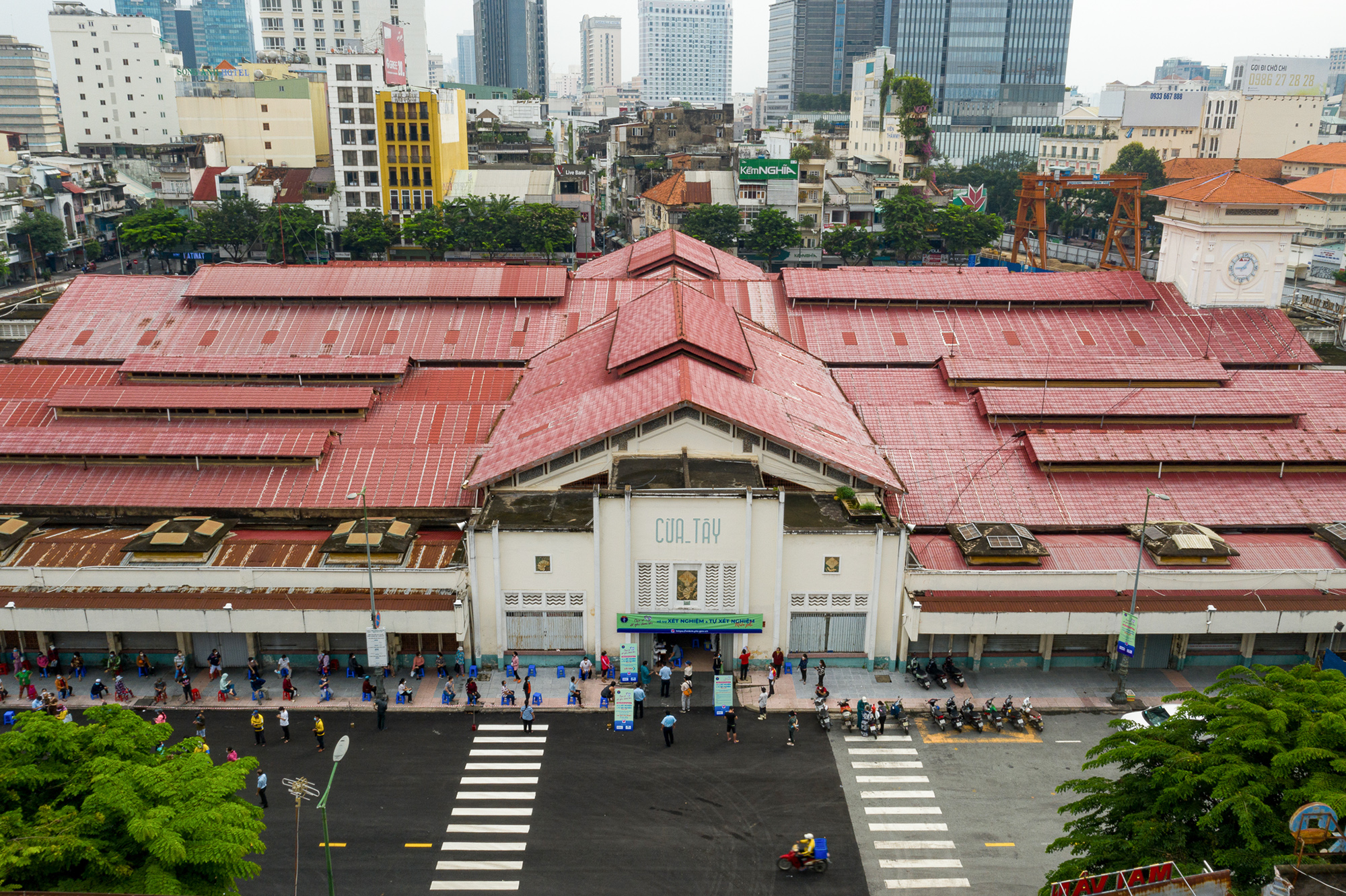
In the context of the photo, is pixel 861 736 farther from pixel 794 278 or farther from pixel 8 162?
pixel 8 162

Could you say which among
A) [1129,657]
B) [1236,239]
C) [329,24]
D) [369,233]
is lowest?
[1129,657]

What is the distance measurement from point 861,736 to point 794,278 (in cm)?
4519

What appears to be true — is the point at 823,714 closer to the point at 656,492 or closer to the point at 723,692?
the point at 723,692

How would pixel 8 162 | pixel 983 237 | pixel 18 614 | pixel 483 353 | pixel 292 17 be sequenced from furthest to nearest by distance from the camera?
pixel 292 17
pixel 8 162
pixel 983 237
pixel 483 353
pixel 18 614

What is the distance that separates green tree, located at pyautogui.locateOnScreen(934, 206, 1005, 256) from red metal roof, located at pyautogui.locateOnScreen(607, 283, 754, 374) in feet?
239

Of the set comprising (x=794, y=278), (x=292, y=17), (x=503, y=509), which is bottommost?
(x=503, y=509)

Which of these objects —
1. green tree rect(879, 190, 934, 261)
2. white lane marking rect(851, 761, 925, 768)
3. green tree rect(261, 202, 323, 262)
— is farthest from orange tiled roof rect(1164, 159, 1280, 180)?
white lane marking rect(851, 761, 925, 768)

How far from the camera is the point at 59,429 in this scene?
2352 inches

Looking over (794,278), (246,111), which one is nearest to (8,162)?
(246,111)

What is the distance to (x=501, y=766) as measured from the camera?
4306 centimetres

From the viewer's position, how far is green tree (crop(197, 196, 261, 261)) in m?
133

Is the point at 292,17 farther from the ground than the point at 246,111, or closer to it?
farther from the ground

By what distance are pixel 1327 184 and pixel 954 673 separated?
132854mm

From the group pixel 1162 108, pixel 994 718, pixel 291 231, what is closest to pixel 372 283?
pixel 994 718
